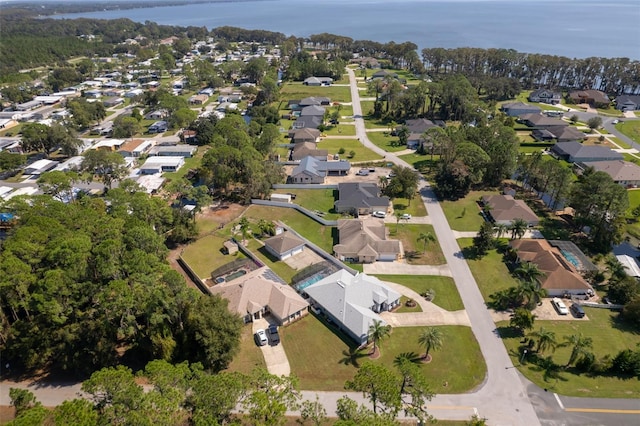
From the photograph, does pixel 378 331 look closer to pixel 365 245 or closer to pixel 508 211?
pixel 365 245

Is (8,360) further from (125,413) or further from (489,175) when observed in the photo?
(489,175)

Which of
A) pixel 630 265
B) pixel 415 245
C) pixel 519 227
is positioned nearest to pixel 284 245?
pixel 415 245

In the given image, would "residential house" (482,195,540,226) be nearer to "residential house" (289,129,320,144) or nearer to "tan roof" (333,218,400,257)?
"tan roof" (333,218,400,257)

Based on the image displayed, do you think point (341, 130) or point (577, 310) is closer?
point (577, 310)

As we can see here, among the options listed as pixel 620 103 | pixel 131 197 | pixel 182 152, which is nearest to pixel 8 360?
pixel 131 197

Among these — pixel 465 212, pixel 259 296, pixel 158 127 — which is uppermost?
pixel 158 127

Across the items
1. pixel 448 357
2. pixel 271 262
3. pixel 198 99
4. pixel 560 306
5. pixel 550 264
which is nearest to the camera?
pixel 448 357
